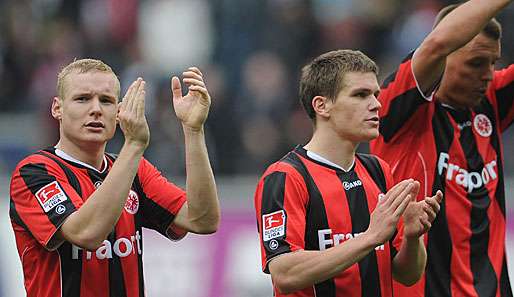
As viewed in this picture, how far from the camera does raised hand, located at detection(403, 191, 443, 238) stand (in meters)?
5.68

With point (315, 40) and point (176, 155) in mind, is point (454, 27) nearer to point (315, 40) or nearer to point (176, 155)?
point (176, 155)

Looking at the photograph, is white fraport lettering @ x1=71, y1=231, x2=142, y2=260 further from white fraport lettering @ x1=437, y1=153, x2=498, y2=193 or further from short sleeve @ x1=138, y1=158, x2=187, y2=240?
white fraport lettering @ x1=437, y1=153, x2=498, y2=193

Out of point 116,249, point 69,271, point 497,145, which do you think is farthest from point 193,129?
point 497,145

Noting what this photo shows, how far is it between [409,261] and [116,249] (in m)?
1.46

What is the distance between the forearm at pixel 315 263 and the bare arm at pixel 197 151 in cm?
66

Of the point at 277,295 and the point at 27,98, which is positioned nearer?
the point at 277,295

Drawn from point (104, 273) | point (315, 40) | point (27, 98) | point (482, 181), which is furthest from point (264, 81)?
point (104, 273)

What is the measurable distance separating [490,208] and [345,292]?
151 centimetres

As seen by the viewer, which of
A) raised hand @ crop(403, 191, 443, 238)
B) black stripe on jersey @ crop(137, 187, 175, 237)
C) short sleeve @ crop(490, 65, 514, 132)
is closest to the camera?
raised hand @ crop(403, 191, 443, 238)

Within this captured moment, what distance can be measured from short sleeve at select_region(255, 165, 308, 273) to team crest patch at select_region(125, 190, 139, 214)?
707mm

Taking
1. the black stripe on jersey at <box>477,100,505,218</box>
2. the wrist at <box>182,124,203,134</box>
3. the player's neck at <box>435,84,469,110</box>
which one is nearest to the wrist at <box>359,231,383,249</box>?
the wrist at <box>182,124,203,134</box>

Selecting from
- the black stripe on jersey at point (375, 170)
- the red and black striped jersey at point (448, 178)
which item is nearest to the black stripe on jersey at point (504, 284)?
the red and black striped jersey at point (448, 178)

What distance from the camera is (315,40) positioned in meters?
13.9

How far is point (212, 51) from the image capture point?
14094mm
